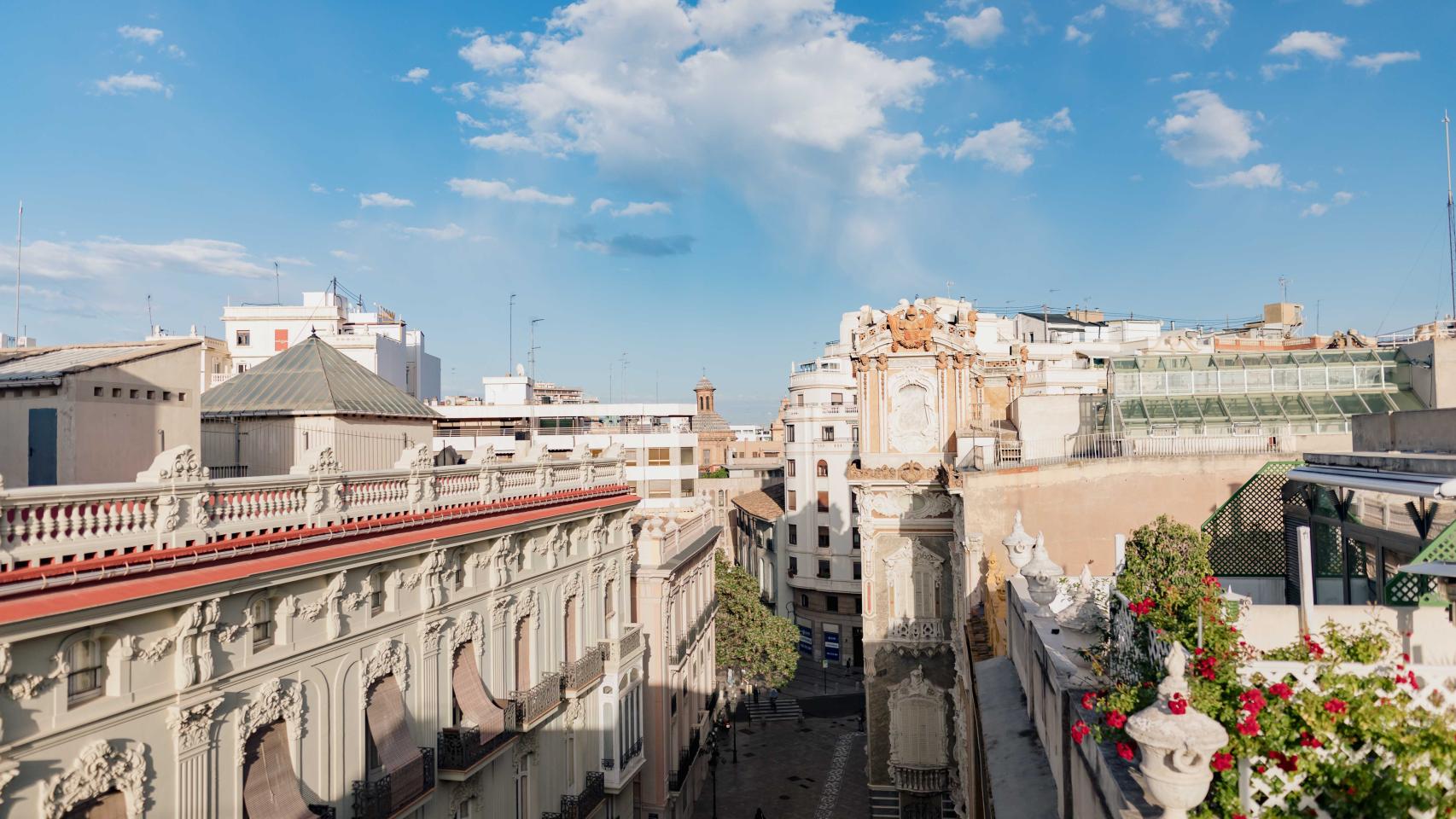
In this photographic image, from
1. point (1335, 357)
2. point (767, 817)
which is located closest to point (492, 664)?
point (767, 817)

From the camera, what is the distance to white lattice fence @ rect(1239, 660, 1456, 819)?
5289 mm

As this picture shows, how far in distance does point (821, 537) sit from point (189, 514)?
51566 mm

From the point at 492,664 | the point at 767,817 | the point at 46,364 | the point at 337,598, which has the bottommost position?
the point at 767,817

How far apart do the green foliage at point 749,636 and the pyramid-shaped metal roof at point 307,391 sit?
950 inches

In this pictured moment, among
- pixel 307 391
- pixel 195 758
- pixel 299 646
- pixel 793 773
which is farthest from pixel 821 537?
pixel 195 758

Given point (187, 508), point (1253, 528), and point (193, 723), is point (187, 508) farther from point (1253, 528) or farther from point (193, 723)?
point (1253, 528)

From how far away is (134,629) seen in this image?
10.5m

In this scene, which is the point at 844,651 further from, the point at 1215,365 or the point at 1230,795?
the point at 1230,795

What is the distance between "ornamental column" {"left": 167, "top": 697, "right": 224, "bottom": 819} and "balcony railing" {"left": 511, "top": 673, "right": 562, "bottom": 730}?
859cm

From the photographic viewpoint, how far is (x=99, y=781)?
1008 cm

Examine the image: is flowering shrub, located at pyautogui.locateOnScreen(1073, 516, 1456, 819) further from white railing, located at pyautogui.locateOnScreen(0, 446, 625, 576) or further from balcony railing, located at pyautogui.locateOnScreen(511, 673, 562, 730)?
balcony railing, located at pyautogui.locateOnScreen(511, 673, 562, 730)

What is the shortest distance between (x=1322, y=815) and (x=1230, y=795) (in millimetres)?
529

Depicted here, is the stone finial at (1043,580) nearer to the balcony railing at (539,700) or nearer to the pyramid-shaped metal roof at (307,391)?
the balcony railing at (539,700)

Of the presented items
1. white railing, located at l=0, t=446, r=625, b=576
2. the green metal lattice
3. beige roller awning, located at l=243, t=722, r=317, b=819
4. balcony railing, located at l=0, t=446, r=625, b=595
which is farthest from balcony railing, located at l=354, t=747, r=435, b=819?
the green metal lattice
